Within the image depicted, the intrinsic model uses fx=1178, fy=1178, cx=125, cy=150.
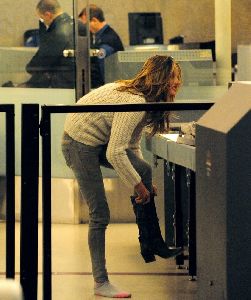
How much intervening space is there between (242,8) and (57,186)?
5132 mm

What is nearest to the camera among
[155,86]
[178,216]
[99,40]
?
[178,216]

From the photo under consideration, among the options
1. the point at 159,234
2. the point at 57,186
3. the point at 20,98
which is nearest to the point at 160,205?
the point at 159,234

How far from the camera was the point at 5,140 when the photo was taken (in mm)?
5930

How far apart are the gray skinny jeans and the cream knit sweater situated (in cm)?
3

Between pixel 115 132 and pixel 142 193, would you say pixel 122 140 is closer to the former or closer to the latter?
pixel 115 132

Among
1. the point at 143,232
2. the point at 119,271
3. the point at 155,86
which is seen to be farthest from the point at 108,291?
the point at 155,86

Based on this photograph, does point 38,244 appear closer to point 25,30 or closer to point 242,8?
point 25,30

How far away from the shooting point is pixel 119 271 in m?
5.78

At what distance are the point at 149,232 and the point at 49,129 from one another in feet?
2.35

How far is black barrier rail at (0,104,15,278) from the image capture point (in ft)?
19.3

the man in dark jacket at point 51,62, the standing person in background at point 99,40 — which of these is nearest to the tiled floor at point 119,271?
the man in dark jacket at point 51,62

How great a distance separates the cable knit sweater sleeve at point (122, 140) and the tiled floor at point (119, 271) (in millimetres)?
259

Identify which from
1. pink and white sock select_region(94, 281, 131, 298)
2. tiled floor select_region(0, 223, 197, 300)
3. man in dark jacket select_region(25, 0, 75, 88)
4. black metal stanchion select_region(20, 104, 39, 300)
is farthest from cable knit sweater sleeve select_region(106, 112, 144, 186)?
man in dark jacket select_region(25, 0, 75, 88)

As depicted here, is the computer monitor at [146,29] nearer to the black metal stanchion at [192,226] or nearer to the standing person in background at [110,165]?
the standing person in background at [110,165]
